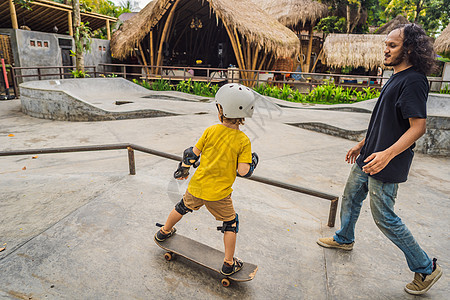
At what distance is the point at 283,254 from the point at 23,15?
16.8 meters

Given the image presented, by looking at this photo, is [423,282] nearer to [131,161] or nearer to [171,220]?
[171,220]

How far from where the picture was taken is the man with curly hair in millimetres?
1754

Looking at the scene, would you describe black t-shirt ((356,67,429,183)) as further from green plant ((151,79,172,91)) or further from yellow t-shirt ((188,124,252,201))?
green plant ((151,79,172,91))

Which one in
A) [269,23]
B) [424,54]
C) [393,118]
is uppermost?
[269,23]

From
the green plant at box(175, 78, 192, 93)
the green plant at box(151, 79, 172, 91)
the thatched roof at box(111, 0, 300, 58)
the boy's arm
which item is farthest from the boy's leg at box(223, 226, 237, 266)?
the green plant at box(151, 79, 172, 91)

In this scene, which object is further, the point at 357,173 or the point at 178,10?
the point at 178,10

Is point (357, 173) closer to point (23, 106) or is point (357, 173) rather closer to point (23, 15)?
point (23, 106)

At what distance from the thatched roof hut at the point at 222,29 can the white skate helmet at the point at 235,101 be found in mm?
11883

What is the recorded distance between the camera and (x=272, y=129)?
24.0 ft

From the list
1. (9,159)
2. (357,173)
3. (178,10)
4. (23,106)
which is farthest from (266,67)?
(357,173)

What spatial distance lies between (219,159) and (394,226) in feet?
4.06

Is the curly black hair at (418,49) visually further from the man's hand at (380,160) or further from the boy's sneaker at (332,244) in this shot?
the boy's sneaker at (332,244)

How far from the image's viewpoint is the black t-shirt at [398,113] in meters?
1.74

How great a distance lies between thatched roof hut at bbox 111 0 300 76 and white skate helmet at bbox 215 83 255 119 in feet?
39.0
